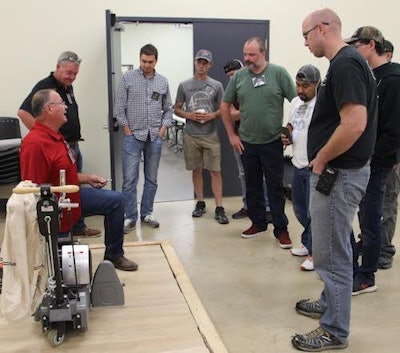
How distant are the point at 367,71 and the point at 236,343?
140cm

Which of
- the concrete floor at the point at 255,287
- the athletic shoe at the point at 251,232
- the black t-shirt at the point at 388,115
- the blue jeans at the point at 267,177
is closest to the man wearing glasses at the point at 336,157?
the concrete floor at the point at 255,287

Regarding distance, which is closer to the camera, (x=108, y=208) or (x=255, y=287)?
(x=108, y=208)

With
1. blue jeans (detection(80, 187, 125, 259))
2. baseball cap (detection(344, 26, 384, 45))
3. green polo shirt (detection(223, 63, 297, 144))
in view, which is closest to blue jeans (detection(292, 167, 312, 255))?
green polo shirt (detection(223, 63, 297, 144))

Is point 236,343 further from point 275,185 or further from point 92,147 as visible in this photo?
point 92,147

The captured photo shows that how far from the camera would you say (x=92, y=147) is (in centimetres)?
490

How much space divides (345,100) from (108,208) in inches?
60.0

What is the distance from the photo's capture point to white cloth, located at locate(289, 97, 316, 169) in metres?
3.09

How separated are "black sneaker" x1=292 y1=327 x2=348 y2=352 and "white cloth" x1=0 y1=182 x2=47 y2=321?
1236mm

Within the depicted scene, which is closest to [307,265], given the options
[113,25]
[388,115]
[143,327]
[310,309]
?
[310,309]

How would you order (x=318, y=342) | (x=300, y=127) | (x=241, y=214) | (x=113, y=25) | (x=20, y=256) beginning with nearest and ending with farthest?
1. (x=20, y=256)
2. (x=318, y=342)
3. (x=300, y=127)
4. (x=113, y=25)
5. (x=241, y=214)

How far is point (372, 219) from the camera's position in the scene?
2.74 metres

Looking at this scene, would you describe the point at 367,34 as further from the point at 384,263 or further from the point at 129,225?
the point at 129,225

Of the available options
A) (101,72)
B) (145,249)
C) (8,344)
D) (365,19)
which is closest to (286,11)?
(365,19)

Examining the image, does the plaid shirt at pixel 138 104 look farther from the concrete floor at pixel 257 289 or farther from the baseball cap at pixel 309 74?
the baseball cap at pixel 309 74
